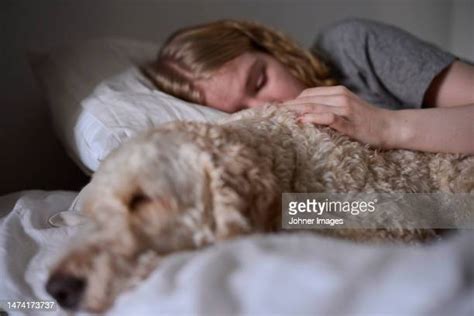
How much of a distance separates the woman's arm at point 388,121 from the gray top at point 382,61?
196 mm

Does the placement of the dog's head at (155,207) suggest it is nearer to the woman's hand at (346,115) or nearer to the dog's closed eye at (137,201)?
the dog's closed eye at (137,201)

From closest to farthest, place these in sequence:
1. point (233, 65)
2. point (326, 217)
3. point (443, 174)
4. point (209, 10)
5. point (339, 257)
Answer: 1. point (339, 257)
2. point (326, 217)
3. point (443, 174)
4. point (233, 65)
5. point (209, 10)

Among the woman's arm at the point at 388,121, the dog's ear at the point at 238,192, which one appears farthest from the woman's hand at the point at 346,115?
the dog's ear at the point at 238,192

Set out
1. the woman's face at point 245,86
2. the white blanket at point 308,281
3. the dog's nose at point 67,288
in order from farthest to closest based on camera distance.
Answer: the woman's face at point 245,86, the dog's nose at point 67,288, the white blanket at point 308,281

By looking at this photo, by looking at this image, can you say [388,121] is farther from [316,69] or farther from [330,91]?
[316,69]

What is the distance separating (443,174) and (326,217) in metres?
0.31

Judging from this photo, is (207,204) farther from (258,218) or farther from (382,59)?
(382,59)

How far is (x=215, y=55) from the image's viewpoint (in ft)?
4.46

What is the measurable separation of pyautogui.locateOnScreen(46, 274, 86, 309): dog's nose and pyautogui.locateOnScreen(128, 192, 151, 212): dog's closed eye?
11 cm

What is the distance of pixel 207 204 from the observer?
677 mm

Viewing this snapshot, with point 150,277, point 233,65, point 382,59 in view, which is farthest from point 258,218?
point 382,59

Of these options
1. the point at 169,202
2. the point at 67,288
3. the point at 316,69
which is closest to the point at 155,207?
the point at 169,202

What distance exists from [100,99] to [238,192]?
0.73m

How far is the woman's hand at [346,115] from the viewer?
3.14ft
